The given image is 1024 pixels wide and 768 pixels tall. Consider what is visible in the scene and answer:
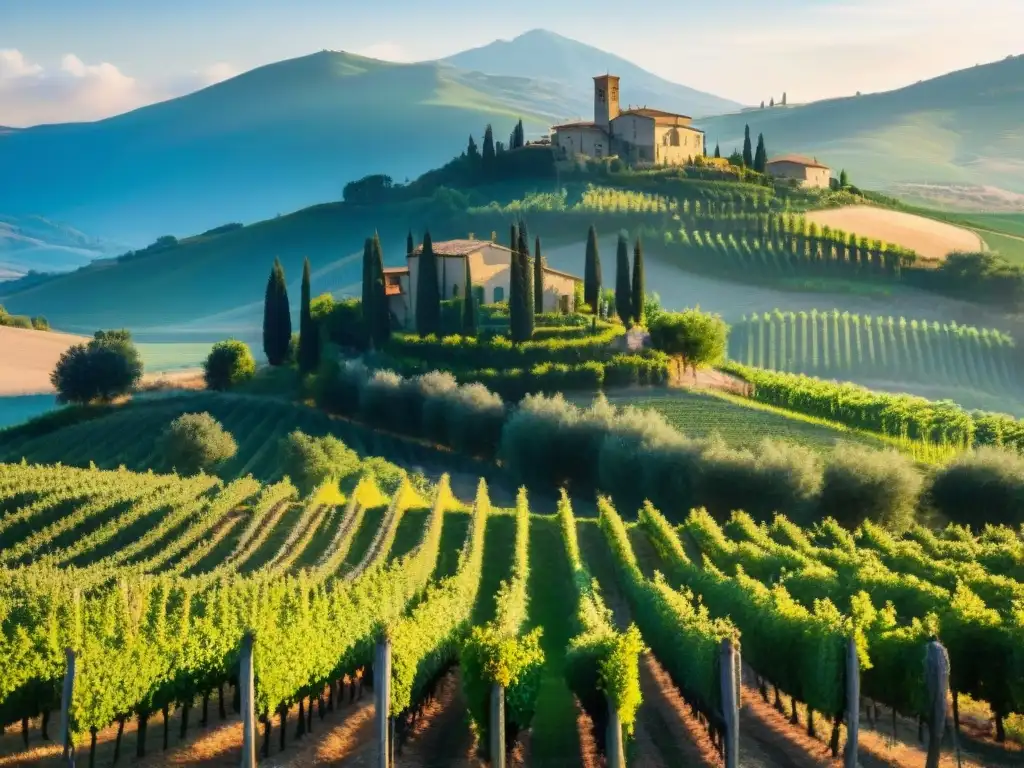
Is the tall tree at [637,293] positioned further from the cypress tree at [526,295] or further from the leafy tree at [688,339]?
the cypress tree at [526,295]

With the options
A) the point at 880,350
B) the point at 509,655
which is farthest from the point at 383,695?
the point at 880,350

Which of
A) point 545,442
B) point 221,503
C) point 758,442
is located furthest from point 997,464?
point 221,503

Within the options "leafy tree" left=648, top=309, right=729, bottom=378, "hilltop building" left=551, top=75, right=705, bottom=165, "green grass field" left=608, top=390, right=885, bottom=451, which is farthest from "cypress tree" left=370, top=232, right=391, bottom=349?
"hilltop building" left=551, top=75, right=705, bottom=165

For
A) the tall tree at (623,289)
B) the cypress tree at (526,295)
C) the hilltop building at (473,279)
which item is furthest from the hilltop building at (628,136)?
the cypress tree at (526,295)

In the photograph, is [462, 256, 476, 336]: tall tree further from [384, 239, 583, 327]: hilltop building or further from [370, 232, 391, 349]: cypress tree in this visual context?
[384, 239, 583, 327]: hilltop building

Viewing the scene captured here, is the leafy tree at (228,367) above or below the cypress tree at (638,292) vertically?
below
